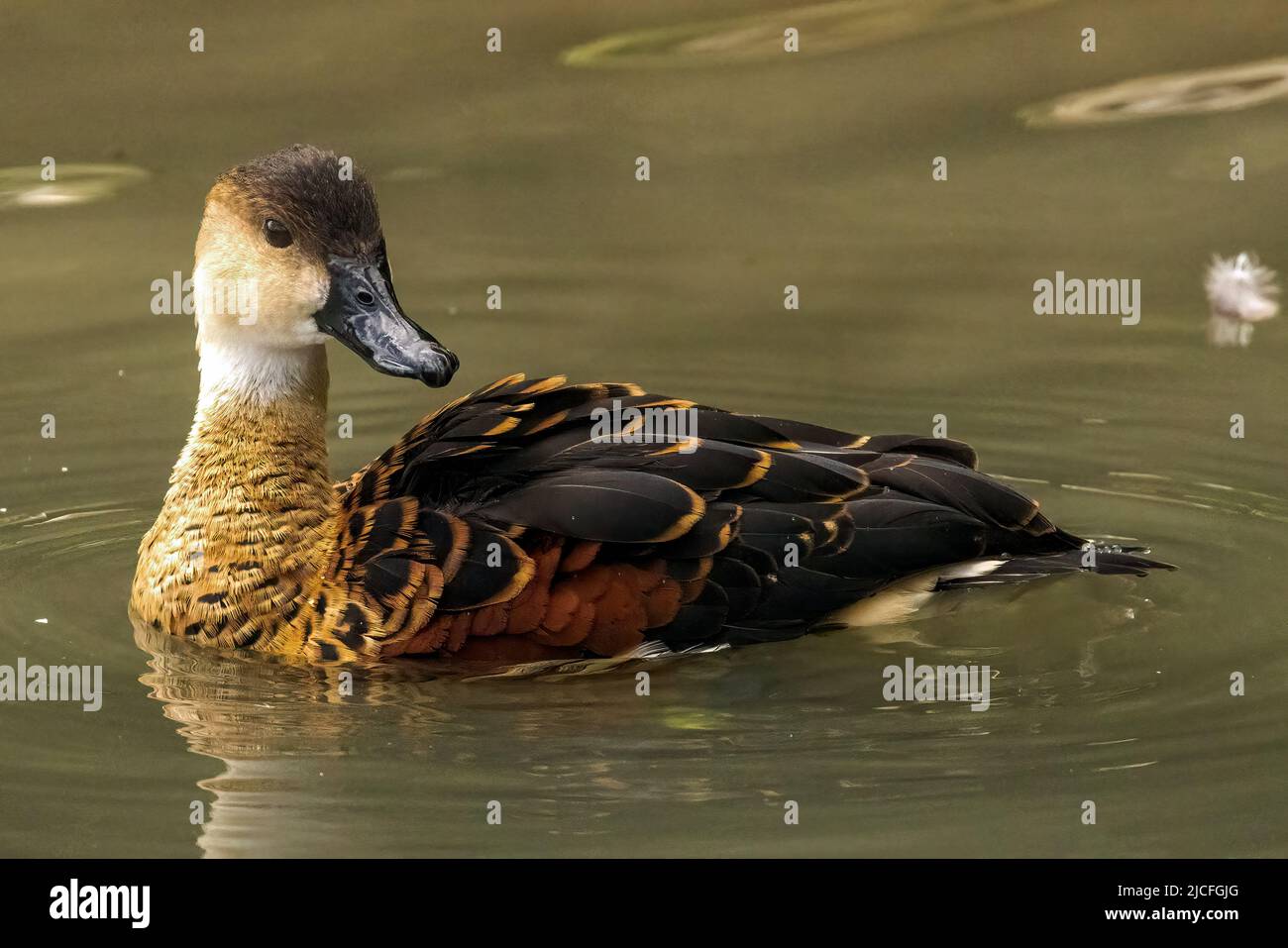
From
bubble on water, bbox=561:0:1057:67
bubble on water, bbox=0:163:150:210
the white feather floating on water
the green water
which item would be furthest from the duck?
bubble on water, bbox=561:0:1057:67

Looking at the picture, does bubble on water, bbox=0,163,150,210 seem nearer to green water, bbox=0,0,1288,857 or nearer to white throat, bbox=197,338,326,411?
green water, bbox=0,0,1288,857

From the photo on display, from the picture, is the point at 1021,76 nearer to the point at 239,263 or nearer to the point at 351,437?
the point at 351,437

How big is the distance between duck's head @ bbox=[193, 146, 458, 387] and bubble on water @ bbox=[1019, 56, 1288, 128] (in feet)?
20.4

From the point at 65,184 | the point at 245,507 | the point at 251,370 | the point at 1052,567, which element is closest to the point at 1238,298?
the point at 1052,567

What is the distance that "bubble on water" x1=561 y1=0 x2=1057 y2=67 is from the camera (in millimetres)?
13664

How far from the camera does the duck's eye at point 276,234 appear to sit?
762 centimetres

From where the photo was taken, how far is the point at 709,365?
10422mm

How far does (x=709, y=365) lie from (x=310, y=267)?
125 inches

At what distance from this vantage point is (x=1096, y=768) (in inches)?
263

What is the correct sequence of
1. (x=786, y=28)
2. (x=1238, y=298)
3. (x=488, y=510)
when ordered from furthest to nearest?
(x=786, y=28) < (x=1238, y=298) < (x=488, y=510)

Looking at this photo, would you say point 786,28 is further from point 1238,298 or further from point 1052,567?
point 1052,567

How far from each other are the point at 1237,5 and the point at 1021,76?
66.8 inches
